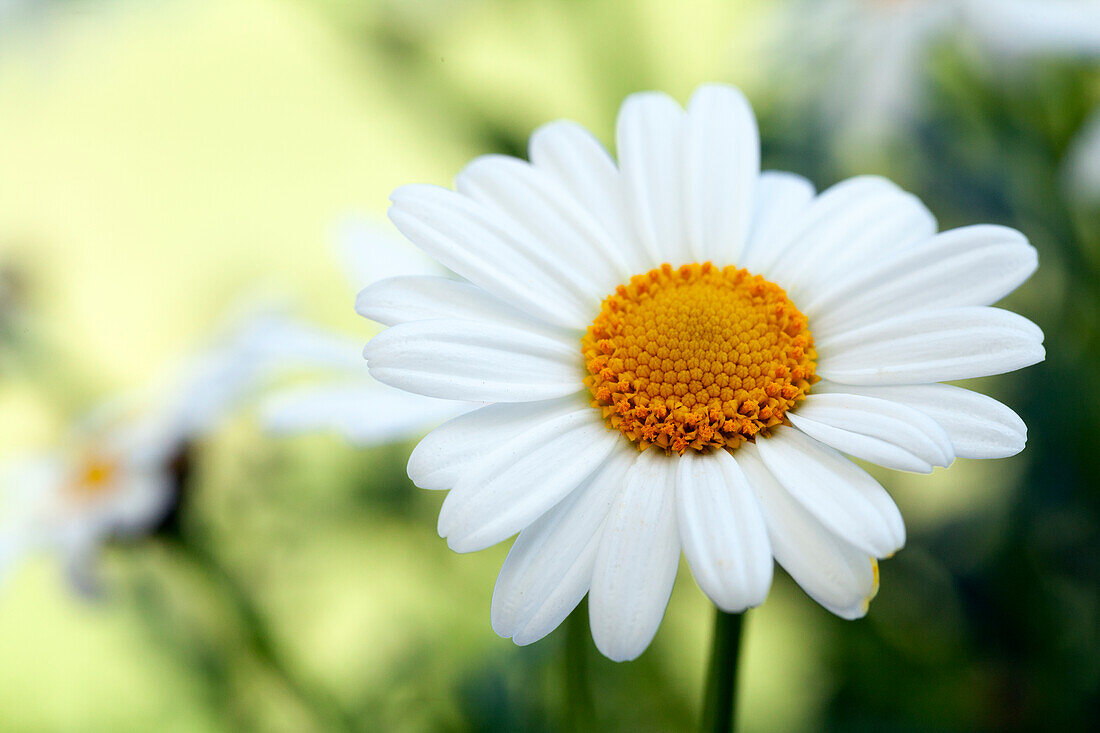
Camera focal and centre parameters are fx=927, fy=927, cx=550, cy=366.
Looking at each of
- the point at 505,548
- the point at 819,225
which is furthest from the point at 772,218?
the point at 505,548

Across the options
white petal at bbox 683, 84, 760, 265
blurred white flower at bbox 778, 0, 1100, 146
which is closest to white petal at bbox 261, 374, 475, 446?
white petal at bbox 683, 84, 760, 265

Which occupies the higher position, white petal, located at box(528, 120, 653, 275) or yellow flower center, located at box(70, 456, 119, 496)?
yellow flower center, located at box(70, 456, 119, 496)

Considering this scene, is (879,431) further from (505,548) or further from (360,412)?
(505,548)

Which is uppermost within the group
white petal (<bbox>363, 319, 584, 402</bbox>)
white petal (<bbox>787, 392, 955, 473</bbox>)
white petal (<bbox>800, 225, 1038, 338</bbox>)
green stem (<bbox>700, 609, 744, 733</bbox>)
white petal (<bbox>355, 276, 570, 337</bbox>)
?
white petal (<bbox>355, 276, 570, 337</bbox>)

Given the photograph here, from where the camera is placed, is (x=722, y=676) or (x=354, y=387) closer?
(x=722, y=676)

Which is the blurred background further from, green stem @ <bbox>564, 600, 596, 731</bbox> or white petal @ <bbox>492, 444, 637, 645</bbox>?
white petal @ <bbox>492, 444, 637, 645</bbox>

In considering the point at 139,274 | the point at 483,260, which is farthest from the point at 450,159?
the point at 483,260

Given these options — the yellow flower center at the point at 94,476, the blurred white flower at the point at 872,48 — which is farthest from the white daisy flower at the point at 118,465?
the blurred white flower at the point at 872,48
